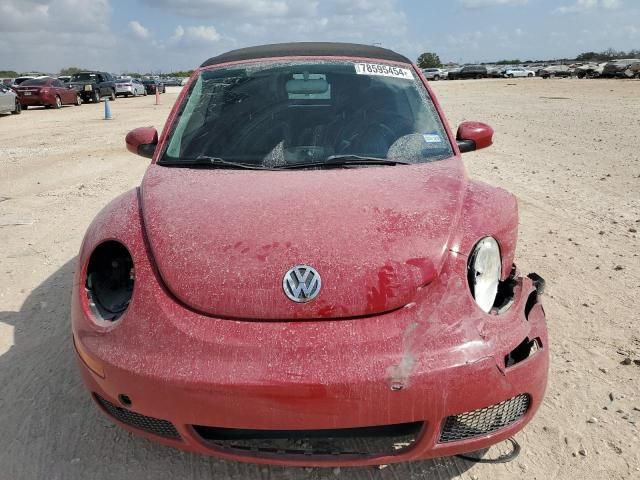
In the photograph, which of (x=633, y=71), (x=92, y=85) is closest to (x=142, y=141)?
(x=92, y=85)

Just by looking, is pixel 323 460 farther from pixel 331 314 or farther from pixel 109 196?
pixel 109 196

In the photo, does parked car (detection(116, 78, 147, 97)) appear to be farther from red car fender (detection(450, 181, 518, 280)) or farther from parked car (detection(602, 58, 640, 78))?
parked car (detection(602, 58, 640, 78))

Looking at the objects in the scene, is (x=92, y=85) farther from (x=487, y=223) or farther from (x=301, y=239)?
(x=487, y=223)

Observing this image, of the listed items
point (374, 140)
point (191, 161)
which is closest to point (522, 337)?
point (374, 140)

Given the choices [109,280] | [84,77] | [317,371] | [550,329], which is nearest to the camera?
[317,371]

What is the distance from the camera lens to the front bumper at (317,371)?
1.73m

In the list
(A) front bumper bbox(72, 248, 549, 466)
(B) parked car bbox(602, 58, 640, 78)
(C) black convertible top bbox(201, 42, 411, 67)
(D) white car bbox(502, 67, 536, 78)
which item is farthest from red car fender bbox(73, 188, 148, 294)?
(D) white car bbox(502, 67, 536, 78)

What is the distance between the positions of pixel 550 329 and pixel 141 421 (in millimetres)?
2445

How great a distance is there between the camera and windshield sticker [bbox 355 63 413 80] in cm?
334

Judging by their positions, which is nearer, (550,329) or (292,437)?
(292,437)

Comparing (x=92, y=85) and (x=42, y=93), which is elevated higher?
(x=92, y=85)

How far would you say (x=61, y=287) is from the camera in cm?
414

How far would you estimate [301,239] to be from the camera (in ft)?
6.80

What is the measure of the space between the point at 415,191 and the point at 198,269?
1.00 metres
